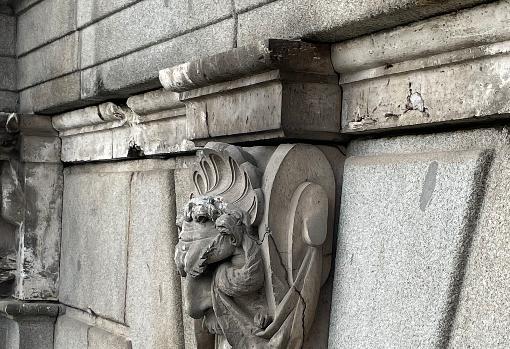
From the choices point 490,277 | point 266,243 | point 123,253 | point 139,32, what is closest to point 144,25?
point 139,32

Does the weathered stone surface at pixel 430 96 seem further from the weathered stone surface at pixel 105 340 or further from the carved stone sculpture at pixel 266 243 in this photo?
the weathered stone surface at pixel 105 340

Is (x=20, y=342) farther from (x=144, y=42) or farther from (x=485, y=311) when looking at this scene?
(x=485, y=311)

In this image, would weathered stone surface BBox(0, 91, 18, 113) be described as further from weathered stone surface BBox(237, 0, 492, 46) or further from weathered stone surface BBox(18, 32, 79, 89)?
weathered stone surface BBox(237, 0, 492, 46)

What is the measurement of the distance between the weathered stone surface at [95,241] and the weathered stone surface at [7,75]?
0.70m

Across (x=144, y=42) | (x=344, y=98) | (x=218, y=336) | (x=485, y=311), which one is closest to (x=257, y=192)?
(x=344, y=98)

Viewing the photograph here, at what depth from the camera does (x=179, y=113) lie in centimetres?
346

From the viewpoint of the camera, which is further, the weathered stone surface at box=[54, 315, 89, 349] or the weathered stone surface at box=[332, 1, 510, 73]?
the weathered stone surface at box=[54, 315, 89, 349]

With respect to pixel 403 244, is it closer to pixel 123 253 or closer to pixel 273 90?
pixel 273 90

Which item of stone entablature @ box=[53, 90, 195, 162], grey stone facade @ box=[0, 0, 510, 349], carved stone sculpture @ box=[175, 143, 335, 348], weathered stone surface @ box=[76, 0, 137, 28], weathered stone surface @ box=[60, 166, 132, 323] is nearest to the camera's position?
grey stone facade @ box=[0, 0, 510, 349]

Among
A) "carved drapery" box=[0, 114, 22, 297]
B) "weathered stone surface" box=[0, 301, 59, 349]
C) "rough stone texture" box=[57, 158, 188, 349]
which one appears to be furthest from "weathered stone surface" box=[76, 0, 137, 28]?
"weathered stone surface" box=[0, 301, 59, 349]

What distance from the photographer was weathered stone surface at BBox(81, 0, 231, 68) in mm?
3158

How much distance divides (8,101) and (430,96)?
354 cm

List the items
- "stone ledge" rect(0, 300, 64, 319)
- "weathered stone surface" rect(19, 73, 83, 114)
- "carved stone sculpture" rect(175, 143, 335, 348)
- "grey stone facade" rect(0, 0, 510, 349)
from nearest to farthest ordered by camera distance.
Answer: "grey stone facade" rect(0, 0, 510, 349) < "carved stone sculpture" rect(175, 143, 335, 348) < "weathered stone surface" rect(19, 73, 83, 114) < "stone ledge" rect(0, 300, 64, 319)

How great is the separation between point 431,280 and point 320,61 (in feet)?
2.36
